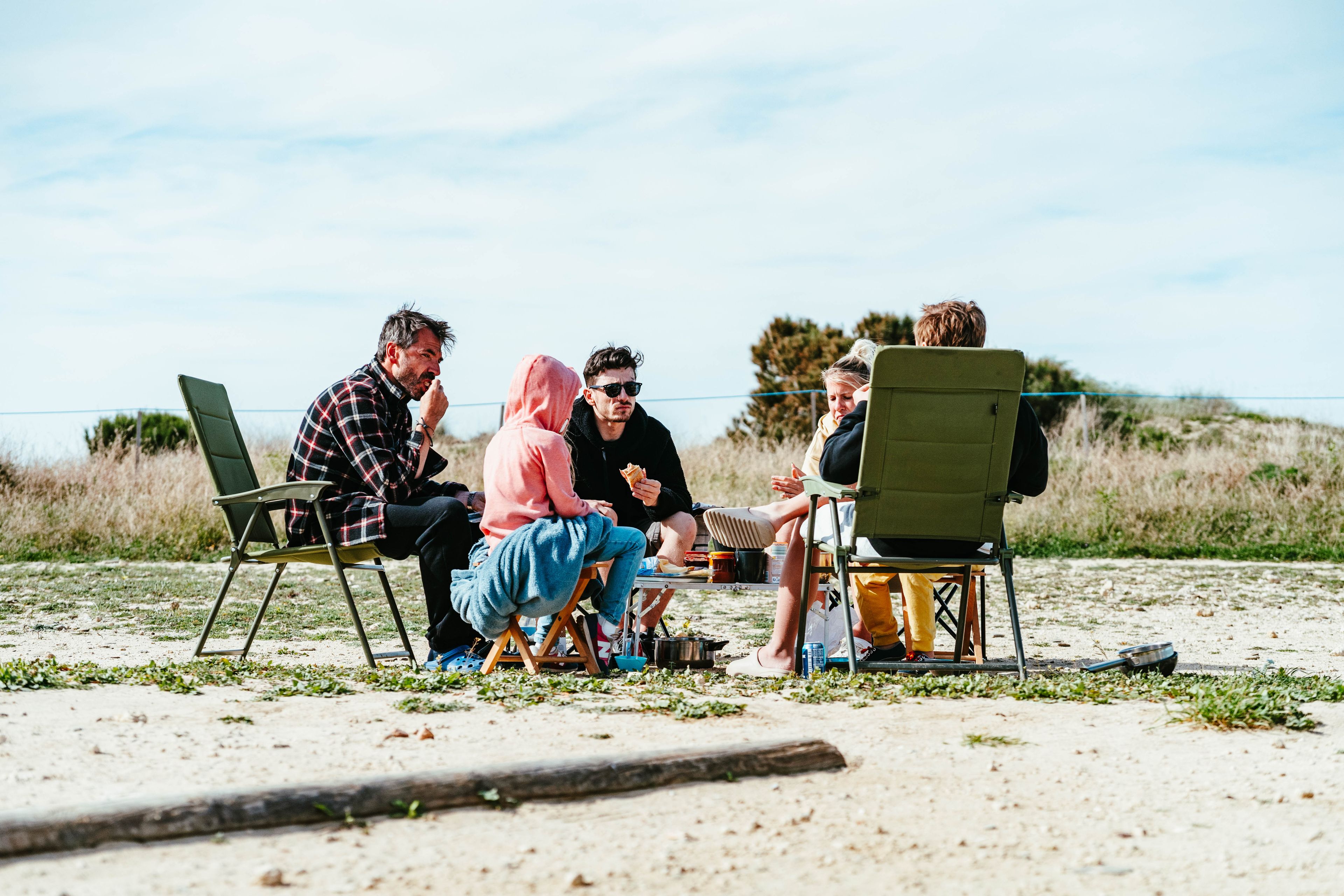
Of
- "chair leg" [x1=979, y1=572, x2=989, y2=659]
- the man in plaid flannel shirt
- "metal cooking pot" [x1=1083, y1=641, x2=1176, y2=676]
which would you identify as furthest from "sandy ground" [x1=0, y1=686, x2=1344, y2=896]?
"chair leg" [x1=979, y1=572, x2=989, y2=659]

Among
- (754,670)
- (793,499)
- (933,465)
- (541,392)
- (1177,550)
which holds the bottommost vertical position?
(1177,550)

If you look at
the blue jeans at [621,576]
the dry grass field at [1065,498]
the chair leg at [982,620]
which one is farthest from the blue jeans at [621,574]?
the dry grass field at [1065,498]

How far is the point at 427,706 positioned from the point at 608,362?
96.9 inches

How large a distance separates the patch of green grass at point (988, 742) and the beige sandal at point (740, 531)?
2012 millimetres

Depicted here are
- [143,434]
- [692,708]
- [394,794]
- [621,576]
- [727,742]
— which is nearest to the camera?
[394,794]

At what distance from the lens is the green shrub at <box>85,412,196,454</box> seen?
16.4 meters

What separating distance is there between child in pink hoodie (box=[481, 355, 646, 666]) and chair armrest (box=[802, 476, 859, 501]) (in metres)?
0.71

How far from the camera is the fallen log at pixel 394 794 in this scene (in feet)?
8.14

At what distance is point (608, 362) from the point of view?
6.10 metres

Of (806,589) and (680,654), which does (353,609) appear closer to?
(680,654)

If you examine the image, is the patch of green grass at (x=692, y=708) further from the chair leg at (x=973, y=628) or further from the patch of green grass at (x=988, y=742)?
the chair leg at (x=973, y=628)

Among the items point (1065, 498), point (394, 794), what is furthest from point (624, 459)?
point (1065, 498)

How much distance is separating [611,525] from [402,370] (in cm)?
142

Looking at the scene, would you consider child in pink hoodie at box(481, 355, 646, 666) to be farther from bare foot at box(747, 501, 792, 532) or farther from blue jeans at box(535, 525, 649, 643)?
bare foot at box(747, 501, 792, 532)
